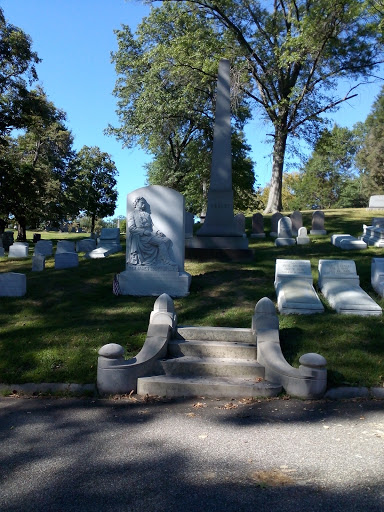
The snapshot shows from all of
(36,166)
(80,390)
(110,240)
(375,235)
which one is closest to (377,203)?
(375,235)

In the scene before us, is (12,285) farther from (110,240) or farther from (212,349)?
(110,240)

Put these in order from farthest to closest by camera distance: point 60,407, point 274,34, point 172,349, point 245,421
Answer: point 274,34 < point 172,349 < point 60,407 < point 245,421

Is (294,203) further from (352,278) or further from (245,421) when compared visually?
(245,421)

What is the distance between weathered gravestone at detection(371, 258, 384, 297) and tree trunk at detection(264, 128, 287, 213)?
1870 centimetres

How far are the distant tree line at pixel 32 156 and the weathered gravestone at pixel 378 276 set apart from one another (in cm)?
1838

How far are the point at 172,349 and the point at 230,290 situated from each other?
3451 mm

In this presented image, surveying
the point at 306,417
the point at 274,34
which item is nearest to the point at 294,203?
the point at 274,34

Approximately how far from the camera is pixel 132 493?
3260mm

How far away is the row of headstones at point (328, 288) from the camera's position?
796 cm

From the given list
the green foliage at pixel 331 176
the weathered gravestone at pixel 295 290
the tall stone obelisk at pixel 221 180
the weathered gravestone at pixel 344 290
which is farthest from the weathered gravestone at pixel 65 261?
the green foliage at pixel 331 176

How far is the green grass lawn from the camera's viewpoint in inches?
242

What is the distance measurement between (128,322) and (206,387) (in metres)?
2.61

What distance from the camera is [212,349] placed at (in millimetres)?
6359

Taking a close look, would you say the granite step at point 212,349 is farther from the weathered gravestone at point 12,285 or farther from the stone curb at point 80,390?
the weathered gravestone at point 12,285
